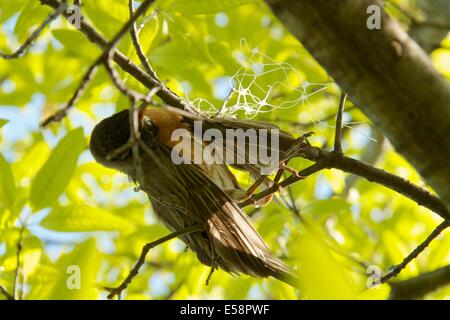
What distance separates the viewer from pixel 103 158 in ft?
7.11

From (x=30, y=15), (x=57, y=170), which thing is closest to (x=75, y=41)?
(x=30, y=15)

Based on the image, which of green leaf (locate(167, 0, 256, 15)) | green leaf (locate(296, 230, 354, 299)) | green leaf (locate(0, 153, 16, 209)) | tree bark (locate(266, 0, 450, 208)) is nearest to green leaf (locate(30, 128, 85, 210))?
green leaf (locate(0, 153, 16, 209))

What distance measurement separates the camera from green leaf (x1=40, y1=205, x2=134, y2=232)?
8.34 ft

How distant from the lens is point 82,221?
2.55 m

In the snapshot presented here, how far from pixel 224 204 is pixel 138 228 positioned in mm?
815

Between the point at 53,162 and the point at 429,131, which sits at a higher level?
the point at 53,162

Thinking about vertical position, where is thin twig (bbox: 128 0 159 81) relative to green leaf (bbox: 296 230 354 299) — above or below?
above

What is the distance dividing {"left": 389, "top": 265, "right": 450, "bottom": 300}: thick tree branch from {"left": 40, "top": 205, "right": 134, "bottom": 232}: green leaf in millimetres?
1054

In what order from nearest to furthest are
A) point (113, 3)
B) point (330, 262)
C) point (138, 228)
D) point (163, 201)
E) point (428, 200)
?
point (330, 262), point (428, 200), point (163, 201), point (113, 3), point (138, 228)

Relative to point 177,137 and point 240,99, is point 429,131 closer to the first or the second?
point 177,137

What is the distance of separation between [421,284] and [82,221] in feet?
4.30

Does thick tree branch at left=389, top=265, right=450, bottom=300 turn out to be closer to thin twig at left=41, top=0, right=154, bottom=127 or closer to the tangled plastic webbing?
the tangled plastic webbing

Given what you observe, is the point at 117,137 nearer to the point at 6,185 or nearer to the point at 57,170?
the point at 57,170
